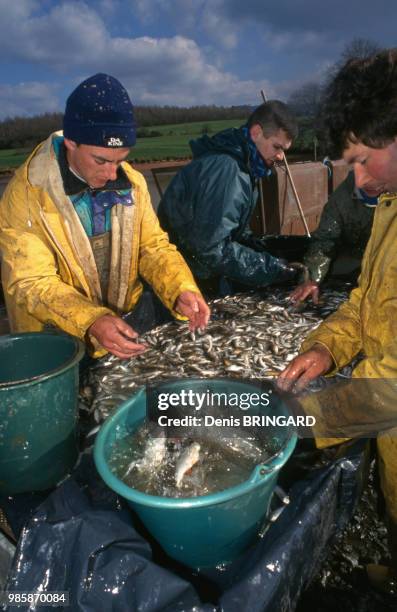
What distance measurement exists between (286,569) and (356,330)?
137cm

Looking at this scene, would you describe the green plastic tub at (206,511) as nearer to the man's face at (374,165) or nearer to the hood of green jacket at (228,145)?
the man's face at (374,165)

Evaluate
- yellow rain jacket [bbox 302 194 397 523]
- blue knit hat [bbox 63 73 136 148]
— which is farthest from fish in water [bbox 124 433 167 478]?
blue knit hat [bbox 63 73 136 148]

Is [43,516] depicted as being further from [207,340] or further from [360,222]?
[360,222]

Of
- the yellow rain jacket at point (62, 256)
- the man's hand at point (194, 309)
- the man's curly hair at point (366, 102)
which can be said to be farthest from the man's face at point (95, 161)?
the man's curly hair at point (366, 102)

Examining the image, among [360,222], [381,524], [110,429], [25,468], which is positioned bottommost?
[381,524]

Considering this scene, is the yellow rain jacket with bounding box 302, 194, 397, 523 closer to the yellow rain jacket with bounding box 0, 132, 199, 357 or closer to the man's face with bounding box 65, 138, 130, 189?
the yellow rain jacket with bounding box 0, 132, 199, 357

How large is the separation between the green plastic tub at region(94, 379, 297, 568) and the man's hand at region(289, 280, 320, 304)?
2.63 meters

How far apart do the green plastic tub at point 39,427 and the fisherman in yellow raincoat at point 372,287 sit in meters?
1.20

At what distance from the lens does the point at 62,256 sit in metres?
3.29

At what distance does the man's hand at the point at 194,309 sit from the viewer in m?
3.38

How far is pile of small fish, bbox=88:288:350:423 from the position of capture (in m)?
3.36

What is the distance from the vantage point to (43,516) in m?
1.83

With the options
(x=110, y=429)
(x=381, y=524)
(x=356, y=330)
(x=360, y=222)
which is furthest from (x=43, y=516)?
(x=360, y=222)

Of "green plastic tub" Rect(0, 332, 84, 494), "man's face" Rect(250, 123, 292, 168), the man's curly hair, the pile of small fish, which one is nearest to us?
the man's curly hair
